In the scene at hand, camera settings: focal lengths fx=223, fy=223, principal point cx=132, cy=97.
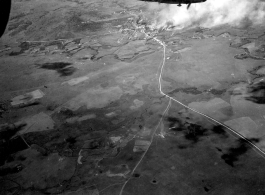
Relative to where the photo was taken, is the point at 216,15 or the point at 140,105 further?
the point at 216,15

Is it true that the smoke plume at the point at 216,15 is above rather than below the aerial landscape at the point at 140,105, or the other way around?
above

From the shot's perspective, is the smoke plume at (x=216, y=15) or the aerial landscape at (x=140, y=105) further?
the smoke plume at (x=216, y=15)

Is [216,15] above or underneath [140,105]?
above

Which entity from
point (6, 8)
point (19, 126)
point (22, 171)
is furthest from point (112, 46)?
point (6, 8)

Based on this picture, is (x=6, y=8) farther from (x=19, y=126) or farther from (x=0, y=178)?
(x=19, y=126)
